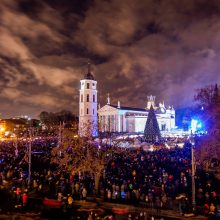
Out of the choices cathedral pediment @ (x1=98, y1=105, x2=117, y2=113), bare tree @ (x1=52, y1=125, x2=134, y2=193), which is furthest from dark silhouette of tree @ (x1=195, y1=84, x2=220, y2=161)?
cathedral pediment @ (x1=98, y1=105, x2=117, y2=113)

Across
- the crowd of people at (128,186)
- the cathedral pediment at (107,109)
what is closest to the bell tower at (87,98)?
the cathedral pediment at (107,109)

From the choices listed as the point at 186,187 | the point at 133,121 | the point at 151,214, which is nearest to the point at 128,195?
the point at 151,214

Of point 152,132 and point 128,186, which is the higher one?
point 152,132

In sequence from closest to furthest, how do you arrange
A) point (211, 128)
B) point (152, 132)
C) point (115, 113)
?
point (211, 128) → point (152, 132) → point (115, 113)

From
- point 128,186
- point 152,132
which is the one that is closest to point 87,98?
point 152,132

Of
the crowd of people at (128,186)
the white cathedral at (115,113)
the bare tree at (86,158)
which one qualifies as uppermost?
the white cathedral at (115,113)

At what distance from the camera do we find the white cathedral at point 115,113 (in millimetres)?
93375

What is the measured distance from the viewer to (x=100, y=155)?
24.9 meters

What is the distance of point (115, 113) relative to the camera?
117312 millimetres

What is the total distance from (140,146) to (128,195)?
27535mm

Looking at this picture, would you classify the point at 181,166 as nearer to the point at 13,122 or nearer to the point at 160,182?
the point at 160,182

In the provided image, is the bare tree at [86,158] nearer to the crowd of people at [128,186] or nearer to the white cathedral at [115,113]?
the crowd of people at [128,186]

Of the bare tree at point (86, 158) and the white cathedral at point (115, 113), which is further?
the white cathedral at point (115, 113)

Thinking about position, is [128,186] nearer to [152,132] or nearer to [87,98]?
[152,132]
